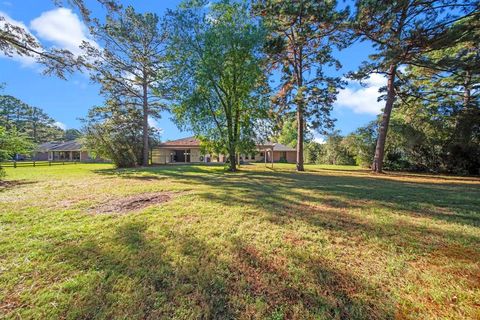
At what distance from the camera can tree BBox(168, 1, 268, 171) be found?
13.0m

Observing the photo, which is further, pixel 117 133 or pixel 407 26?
pixel 117 133

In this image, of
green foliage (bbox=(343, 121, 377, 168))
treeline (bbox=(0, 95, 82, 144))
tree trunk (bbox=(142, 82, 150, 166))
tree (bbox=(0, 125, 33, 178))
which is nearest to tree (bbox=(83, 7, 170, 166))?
tree trunk (bbox=(142, 82, 150, 166))

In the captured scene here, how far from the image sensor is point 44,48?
8.70m

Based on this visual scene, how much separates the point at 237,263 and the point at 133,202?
12.9 ft

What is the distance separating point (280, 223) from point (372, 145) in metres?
20.1

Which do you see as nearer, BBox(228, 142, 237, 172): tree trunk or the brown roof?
BBox(228, 142, 237, 172): tree trunk

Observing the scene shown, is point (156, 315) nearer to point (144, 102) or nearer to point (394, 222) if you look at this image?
point (394, 222)

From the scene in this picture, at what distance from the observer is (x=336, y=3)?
9.93 metres

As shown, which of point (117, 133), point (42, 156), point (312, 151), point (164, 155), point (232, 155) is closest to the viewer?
point (232, 155)

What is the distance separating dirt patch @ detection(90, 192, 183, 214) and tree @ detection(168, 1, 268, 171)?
873cm

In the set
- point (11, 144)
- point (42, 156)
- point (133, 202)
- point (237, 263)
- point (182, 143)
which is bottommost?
point (237, 263)

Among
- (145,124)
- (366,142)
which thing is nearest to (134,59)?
(145,124)

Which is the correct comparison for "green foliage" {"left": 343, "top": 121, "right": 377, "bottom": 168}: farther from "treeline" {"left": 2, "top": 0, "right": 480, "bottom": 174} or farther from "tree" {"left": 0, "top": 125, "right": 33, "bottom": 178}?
"tree" {"left": 0, "top": 125, "right": 33, "bottom": 178}

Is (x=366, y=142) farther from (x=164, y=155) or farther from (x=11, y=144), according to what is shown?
(x=11, y=144)
